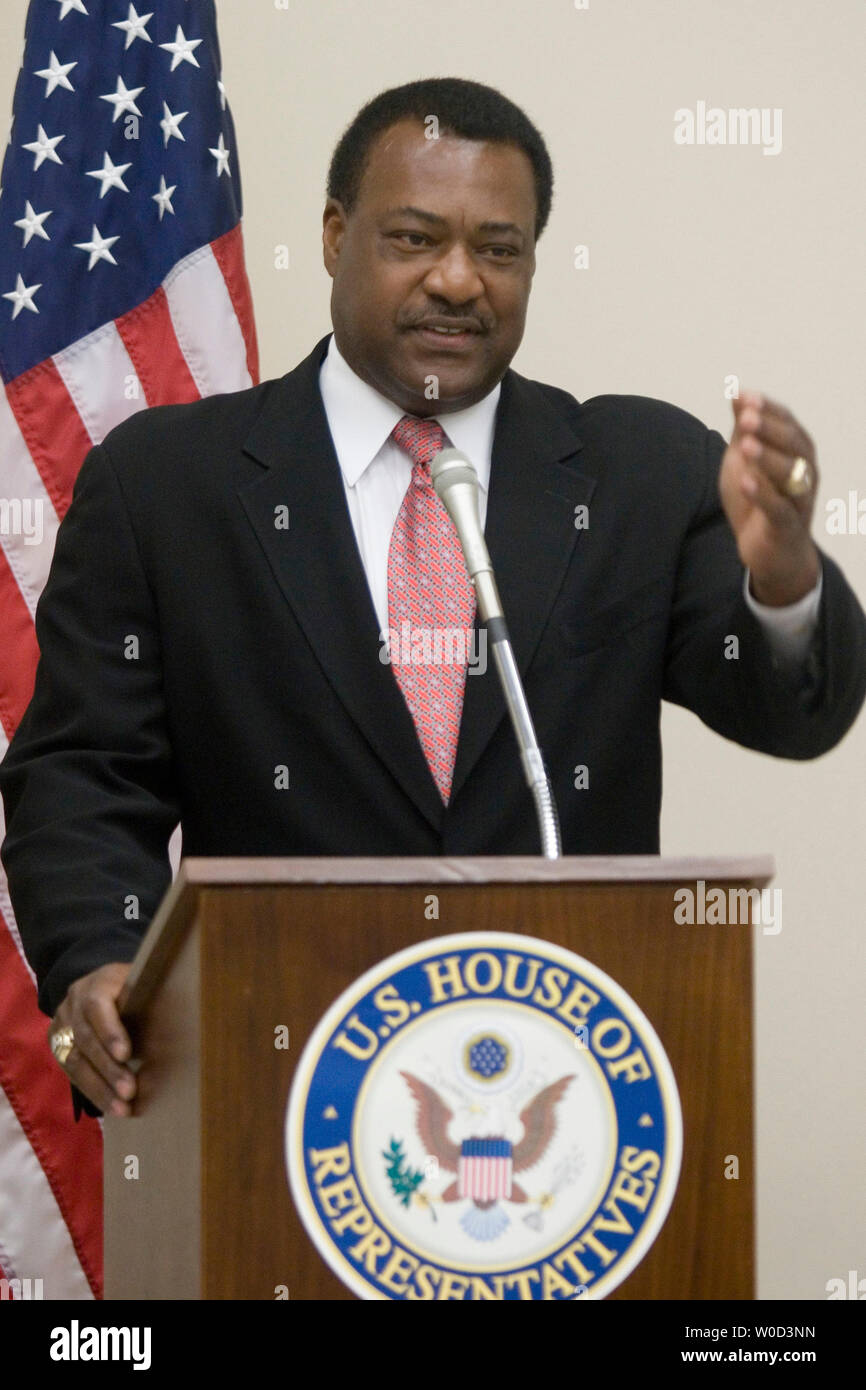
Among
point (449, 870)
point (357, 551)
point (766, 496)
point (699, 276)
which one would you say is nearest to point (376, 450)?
point (357, 551)

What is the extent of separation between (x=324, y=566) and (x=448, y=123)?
1.95 ft

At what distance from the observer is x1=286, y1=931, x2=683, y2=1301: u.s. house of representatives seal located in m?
1.32

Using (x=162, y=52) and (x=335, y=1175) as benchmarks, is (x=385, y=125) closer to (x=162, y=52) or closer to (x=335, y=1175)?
(x=162, y=52)

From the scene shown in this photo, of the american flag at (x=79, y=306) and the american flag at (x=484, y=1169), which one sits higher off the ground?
the american flag at (x=79, y=306)

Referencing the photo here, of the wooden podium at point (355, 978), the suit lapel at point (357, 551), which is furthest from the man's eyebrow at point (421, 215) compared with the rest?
the wooden podium at point (355, 978)

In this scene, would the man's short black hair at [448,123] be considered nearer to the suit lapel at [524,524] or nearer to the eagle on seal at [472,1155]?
the suit lapel at [524,524]

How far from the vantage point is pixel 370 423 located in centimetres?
237

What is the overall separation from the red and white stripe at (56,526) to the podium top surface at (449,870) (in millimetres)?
1591

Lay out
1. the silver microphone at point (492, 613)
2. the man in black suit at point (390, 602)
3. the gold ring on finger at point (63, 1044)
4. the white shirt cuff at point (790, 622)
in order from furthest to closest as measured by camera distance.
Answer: the man in black suit at point (390, 602) < the white shirt cuff at point (790, 622) < the gold ring on finger at point (63, 1044) < the silver microphone at point (492, 613)

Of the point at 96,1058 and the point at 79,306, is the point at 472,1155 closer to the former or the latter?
the point at 96,1058

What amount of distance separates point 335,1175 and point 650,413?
1417 mm

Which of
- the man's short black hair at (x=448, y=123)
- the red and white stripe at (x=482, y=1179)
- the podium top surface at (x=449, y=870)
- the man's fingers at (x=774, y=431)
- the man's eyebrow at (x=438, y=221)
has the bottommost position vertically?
the red and white stripe at (x=482, y=1179)

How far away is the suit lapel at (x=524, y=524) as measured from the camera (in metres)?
2.13
